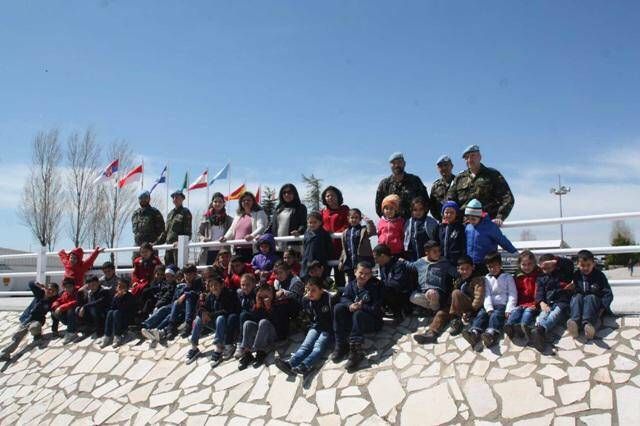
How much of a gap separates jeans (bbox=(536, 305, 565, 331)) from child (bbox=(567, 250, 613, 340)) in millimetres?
122

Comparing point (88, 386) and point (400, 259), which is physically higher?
point (400, 259)

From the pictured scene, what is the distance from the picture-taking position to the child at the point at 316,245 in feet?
24.1

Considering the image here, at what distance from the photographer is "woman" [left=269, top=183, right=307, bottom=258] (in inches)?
335

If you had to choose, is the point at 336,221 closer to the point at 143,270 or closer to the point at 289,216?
the point at 289,216

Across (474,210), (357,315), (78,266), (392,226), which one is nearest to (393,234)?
(392,226)

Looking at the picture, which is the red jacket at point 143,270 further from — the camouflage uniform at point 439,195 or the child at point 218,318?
the camouflage uniform at point 439,195

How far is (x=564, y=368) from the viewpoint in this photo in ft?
16.6

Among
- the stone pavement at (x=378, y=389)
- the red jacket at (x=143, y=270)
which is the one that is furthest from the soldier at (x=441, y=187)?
the red jacket at (x=143, y=270)

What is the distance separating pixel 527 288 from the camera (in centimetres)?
592

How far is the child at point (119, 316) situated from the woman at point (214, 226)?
1.48 metres

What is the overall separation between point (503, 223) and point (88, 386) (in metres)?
5.79

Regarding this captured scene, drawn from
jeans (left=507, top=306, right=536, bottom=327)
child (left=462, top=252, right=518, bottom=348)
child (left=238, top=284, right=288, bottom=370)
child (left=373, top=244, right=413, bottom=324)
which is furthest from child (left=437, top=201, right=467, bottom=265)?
child (left=238, top=284, right=288, bottom=370)

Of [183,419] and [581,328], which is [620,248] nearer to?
[581,328]

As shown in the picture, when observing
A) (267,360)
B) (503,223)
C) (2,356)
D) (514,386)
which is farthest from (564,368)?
(2,356)
